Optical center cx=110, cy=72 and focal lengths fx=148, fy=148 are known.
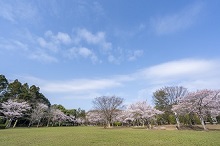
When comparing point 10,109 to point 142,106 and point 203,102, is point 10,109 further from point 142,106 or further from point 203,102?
point 203,102

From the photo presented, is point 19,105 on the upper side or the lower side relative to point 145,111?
upper

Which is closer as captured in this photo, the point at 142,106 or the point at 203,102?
the point at 203,102

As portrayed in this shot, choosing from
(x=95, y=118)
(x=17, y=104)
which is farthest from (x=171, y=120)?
(x=17, y=104)

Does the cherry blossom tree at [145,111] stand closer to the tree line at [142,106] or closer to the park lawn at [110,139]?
the tree line at [142,106]

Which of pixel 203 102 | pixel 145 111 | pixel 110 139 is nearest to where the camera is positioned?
pixel 110 139

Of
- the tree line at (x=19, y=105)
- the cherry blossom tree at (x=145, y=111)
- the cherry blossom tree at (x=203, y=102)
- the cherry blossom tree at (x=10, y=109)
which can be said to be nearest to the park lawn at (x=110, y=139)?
the cherry blossom tree at (x=203, y=102)

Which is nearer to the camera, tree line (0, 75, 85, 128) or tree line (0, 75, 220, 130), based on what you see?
tree line (0, 75, 220, 130)

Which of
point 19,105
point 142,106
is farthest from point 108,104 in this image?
point 19,105

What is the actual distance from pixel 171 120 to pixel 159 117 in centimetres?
377

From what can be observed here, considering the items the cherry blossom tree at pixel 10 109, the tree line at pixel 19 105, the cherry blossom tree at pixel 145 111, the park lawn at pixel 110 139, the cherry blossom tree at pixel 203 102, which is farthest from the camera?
the tree line at pixel 19 105

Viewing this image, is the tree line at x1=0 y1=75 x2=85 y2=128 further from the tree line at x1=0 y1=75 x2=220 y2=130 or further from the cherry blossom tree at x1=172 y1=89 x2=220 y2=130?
the cherry blossom tree at x1=172 y1=89 x2=220 y2=130

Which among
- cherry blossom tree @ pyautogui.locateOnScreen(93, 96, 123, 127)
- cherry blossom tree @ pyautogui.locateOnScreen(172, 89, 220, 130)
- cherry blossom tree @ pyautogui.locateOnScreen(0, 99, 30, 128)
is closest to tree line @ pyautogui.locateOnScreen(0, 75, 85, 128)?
cherry blossom tree @ pyautogui.locateOnScreen(0, 99, 30, 128)

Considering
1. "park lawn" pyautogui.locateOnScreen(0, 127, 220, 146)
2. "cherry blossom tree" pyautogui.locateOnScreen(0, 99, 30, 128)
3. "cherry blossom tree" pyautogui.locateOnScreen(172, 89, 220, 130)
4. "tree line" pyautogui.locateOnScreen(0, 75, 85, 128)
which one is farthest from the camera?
"tree line" pyautogui.locateOnScreen(0, 75, 85, 128)

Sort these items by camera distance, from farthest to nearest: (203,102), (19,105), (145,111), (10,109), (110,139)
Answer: (19,105) → (10,109) → (145,111) → (203,102) → (110,139)
